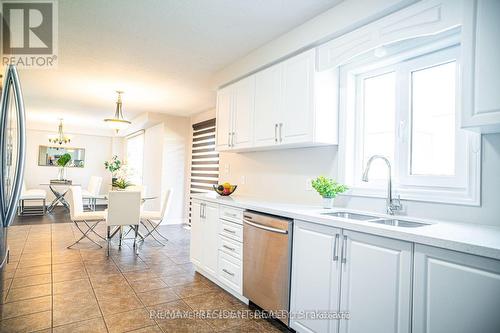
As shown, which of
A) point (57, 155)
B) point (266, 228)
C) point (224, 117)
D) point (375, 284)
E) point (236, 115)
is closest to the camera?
point (375, 284)

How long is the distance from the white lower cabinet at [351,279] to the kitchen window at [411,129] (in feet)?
2.25

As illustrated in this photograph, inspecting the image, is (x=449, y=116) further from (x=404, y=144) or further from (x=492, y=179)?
(x=492, y=179)

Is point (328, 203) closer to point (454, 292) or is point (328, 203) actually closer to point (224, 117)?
point (454, 292)

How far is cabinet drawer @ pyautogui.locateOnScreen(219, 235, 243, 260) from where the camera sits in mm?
2648

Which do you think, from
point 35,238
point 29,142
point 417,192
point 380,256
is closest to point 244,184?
point 417,192

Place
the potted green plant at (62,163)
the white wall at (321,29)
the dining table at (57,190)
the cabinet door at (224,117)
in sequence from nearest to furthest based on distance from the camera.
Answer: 1. the white wall at (321,29)
2. the cabinet door at (224,117)
3. the dining table at (57,190)
4. the potted green plant at (62,163)

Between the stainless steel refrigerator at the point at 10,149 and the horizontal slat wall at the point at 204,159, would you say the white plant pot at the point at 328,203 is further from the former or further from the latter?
the horizontal slat wall at the point at 204,159

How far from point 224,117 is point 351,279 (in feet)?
8.51

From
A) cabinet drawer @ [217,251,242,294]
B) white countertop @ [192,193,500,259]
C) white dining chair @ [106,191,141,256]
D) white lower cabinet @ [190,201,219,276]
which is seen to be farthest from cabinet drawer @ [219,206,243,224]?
white dining chair @ [106,191,141,256]

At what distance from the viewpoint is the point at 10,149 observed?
4.71 ft

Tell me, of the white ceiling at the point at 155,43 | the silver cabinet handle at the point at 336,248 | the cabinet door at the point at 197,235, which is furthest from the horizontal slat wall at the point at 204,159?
the silver cabinet handle at the point at 336,248

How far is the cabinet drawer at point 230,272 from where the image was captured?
2.64 m

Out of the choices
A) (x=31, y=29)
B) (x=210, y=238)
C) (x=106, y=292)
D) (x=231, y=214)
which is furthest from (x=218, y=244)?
(x=31, y=29)

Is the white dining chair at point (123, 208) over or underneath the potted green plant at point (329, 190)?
underneath
